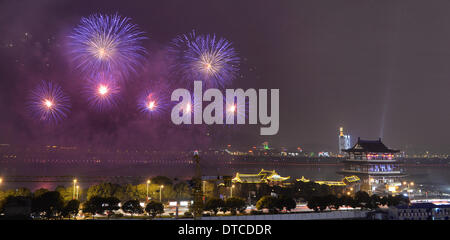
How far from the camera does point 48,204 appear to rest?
23016 mm

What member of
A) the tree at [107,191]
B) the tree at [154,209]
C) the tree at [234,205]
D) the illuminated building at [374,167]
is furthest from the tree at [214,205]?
the illuminated building at [374,167]

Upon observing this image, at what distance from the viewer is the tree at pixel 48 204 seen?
22.8m

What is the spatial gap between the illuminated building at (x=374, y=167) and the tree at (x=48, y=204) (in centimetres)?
3189

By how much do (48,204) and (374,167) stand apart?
114 ft

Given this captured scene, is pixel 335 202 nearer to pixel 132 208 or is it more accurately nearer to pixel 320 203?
pixel 320 203

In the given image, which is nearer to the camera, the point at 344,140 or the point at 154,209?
the point at 154,209

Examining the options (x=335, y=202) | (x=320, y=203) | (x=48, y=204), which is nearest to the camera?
(x=48, y=204)

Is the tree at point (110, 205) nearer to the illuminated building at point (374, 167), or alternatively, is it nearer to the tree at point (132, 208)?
the tree at point (132, 208)

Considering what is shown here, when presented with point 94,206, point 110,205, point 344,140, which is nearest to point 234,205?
point 110,205

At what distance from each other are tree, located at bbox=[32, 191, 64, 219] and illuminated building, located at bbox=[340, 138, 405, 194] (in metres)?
31.9

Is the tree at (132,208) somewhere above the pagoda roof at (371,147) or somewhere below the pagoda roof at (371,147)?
below

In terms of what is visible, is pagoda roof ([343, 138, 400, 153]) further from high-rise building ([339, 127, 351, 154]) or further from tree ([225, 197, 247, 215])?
high-rise building ([339, 127, 351, 154])
